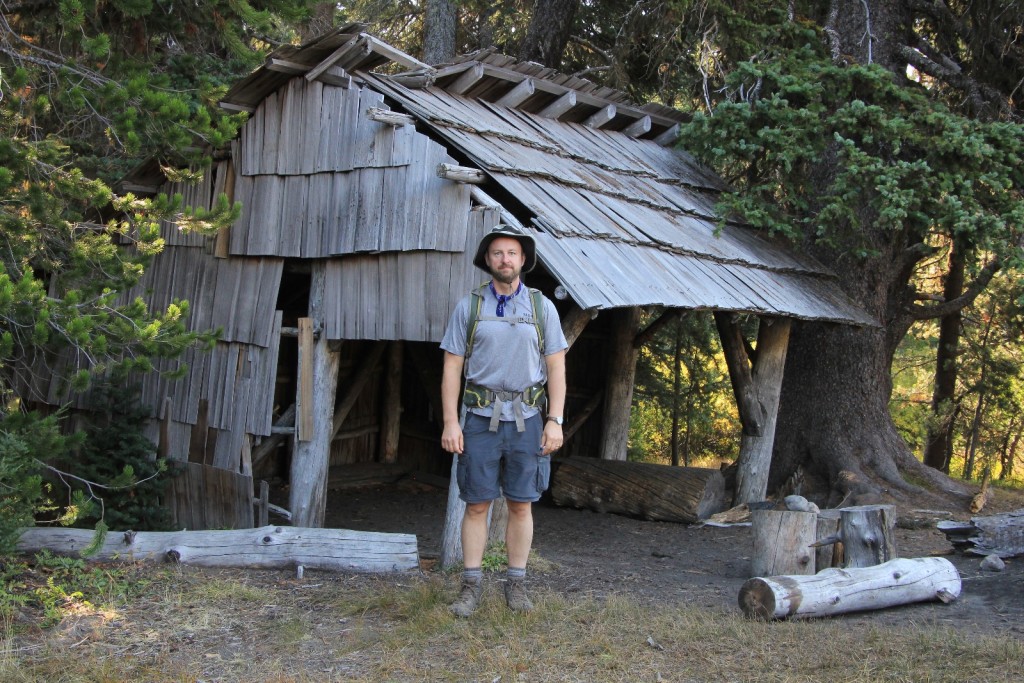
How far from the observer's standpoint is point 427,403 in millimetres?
14164

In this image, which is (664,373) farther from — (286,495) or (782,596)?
(782,596)

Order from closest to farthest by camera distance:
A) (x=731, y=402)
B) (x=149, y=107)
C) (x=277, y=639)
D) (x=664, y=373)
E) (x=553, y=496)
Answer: (x=277, y=639) < (x=149, y=107) < (x=553, y=496) < (x=664, y=373) < (x=731, y=402)

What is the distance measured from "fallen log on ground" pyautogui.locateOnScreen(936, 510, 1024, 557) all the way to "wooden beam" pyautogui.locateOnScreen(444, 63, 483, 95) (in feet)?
19.4

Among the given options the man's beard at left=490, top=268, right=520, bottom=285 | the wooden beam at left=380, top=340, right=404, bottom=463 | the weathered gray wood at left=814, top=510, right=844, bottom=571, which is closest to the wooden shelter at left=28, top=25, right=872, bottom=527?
the wooden beam at left=380, top=340, right=404, bottom=463

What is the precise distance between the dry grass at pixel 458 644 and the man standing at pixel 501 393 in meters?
0.45

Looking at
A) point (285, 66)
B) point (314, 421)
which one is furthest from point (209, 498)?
point (285, 66)

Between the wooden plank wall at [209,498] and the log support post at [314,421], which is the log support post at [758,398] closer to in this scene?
the log support post at [314,421]

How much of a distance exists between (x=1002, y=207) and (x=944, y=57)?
113 inches

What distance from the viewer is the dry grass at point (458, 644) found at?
528 cm

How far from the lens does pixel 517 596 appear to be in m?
6.06

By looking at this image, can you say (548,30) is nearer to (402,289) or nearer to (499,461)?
(402,289)

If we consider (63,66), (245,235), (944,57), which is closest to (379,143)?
(245,235)

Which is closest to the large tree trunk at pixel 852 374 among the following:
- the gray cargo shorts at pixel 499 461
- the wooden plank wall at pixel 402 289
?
the wooden plank wall at pixel 402 289

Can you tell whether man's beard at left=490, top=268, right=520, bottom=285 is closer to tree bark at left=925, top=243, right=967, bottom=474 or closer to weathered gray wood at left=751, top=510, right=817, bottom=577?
weathered gray wood at left=751, top=510, right=817, bottom=577
